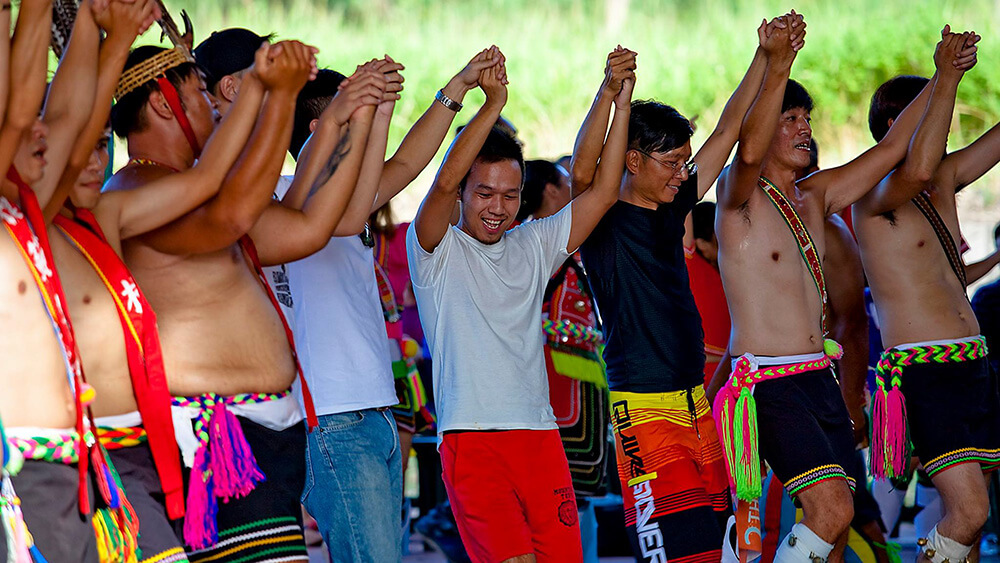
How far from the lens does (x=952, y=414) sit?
14.6ft

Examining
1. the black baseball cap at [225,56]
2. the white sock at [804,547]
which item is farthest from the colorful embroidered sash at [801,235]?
the black baseball cap at [225,56]

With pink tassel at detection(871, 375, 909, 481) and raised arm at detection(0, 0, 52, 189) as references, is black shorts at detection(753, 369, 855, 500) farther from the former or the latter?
raised arm at detection(0, 0, 52, 189)

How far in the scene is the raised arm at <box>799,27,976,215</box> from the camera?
4.48 meters

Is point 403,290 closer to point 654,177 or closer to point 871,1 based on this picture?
point 654,177

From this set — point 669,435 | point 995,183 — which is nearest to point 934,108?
point 669,435

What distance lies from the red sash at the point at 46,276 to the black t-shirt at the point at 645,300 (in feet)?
6.49

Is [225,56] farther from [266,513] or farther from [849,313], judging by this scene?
[849,313]

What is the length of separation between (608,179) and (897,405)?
155 cm

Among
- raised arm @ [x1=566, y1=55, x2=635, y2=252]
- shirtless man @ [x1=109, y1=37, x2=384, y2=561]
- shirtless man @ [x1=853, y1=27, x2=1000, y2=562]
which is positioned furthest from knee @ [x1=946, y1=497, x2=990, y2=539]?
shirtless man @ [x1=109, y1=37, x2=384, y2=561]

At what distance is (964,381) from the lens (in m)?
4.51

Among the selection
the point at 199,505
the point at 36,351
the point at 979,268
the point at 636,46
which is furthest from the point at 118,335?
the point at 636,46

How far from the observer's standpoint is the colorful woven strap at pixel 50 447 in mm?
2283

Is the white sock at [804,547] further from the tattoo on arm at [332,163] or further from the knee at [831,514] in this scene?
the tattoo on arm at [332,163]

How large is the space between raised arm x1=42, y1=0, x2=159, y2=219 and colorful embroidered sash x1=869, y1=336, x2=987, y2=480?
3144 millimetres
